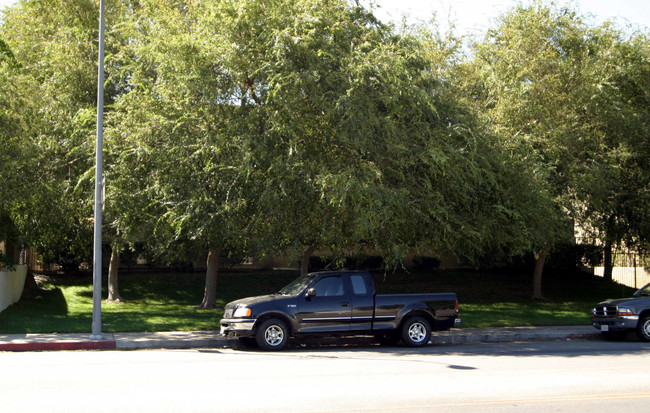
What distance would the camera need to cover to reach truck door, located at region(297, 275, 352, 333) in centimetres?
1443

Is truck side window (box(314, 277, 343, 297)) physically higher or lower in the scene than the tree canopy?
lower

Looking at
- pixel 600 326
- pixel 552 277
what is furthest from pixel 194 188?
pixel 552 277

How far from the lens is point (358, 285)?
14.9 metres

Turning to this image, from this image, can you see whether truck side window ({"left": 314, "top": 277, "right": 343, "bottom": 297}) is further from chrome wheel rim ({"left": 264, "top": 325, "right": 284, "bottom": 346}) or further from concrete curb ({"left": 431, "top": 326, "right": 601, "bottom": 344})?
concrete curb ({"left": 431, "top": 326, "right": 601, "bottom": 344})

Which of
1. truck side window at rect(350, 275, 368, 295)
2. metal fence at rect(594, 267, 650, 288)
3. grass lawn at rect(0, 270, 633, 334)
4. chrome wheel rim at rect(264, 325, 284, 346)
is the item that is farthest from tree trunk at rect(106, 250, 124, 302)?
metal fence at rect(594, 267, 650, 288)

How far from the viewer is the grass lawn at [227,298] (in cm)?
1864

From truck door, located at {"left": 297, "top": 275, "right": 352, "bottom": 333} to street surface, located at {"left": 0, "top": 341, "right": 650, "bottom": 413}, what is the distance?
579 mm

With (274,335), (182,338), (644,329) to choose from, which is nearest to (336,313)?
(274,335)

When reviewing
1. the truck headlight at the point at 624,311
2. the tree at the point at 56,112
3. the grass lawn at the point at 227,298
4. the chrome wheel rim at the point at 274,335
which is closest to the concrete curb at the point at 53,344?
the grass lawn at the point at 227,298

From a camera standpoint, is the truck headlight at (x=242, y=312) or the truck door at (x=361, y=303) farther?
the truck door at (x=361, y=303)

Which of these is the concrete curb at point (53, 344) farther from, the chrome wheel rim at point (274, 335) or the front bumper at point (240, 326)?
the chrome wheel rim at point (274, 335)

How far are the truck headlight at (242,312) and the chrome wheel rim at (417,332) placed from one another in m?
3.67

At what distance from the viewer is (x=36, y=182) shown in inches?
741

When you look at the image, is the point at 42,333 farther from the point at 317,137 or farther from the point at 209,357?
the point at 317,137
